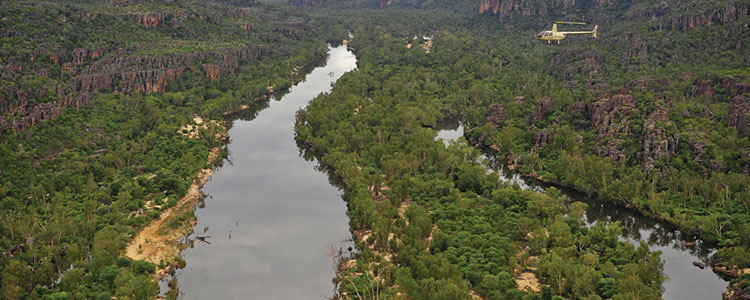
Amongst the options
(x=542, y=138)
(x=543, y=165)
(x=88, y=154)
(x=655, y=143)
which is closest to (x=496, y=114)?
(x=542, y=138)

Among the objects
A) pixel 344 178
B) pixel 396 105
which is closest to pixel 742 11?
pixel 396 105

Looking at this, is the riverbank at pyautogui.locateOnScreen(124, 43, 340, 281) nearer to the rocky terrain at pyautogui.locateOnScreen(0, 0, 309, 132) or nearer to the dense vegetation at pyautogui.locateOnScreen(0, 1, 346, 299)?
the dense vegetation at pyautogui.locateOnScreen(0, 1, 346, 299)

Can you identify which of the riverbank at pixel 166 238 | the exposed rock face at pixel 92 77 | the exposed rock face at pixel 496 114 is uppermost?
the exposed rock face at pixel 92 77

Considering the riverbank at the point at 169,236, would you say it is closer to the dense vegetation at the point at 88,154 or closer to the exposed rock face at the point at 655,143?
the dense vegetation at the point at 88,154

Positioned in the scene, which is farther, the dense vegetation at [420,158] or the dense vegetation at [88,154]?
the dense vegetation at [88,154]

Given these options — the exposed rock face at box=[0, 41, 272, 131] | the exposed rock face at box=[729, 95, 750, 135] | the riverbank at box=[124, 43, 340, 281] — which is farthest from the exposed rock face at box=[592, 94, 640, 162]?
the exposed rock face at box=[0, 41, 272, 131]

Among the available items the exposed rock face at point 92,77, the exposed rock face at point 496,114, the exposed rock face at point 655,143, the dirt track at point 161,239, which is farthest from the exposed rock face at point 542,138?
the exposed rock face at point 92,77

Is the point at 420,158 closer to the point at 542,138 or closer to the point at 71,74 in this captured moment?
the point at 542,138

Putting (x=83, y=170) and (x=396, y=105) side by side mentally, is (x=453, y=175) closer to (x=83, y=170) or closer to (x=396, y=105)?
(x=396, y=105)
